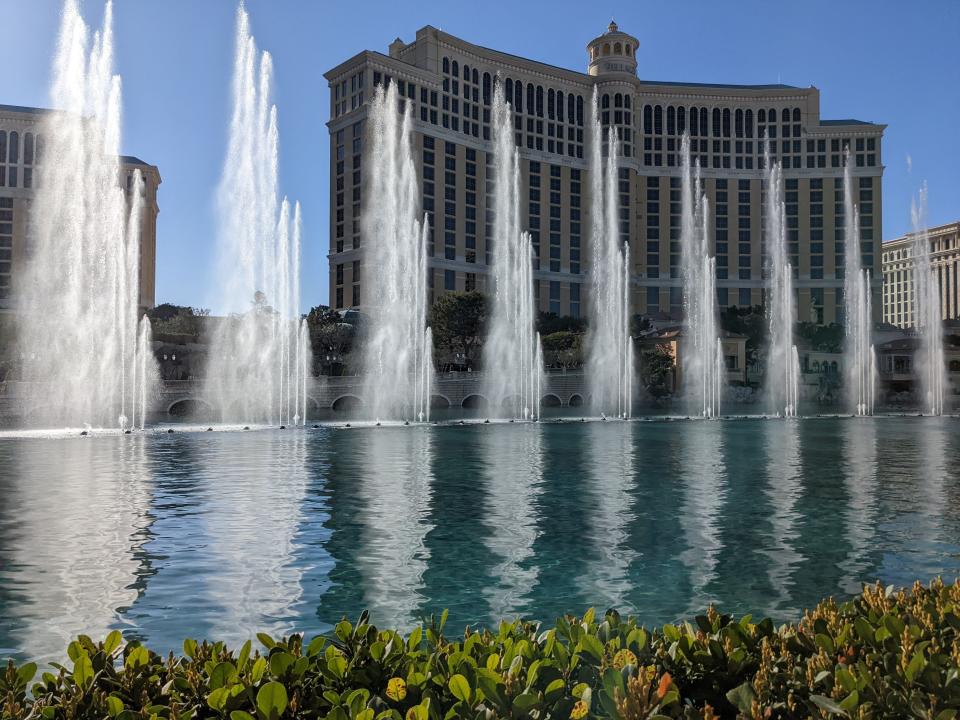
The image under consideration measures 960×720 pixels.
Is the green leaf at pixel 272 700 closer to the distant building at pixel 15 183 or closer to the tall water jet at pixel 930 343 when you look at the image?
the tall water jet at pixel 930 343

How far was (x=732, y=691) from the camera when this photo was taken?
3617 millimetres

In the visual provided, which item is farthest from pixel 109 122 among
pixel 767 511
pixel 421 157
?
pixel 421 157

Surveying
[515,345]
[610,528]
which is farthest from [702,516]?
[515,345]

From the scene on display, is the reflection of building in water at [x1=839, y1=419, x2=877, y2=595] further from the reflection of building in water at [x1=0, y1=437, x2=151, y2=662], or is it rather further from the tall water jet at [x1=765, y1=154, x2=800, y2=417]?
the tall water jet at [x1=765, y1=154, x2=800, y2=417]

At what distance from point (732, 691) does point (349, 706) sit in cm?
158

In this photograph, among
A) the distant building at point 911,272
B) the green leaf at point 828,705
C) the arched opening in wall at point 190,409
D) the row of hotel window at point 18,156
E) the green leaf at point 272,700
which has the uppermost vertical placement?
the row of hotel window at point 18,156

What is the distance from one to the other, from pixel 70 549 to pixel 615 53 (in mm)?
118194

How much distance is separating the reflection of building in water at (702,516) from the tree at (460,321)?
5280cm

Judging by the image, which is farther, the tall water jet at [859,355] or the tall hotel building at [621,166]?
the tall hotel building at [621,166]

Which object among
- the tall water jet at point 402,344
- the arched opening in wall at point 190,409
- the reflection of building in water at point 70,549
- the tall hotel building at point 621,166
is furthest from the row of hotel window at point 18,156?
the reflection of building in water at point 70,549

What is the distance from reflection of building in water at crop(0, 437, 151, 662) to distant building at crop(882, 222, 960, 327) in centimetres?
13420

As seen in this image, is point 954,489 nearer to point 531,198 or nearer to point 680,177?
point 531,198

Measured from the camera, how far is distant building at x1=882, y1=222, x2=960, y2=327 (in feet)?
470

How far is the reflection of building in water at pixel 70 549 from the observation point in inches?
303
